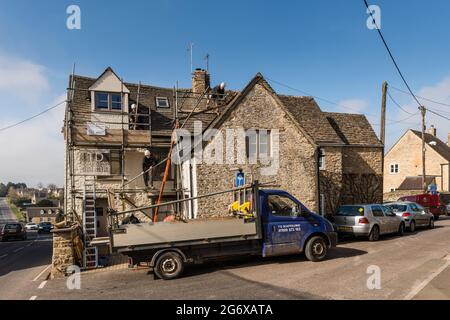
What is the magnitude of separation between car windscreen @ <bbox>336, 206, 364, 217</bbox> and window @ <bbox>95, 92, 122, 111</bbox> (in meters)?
13.2

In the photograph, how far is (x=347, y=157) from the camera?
22734 mm

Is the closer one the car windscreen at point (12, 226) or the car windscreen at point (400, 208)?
the car windscreen at point (400, 208)

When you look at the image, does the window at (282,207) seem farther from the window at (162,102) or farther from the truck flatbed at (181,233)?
the window at (162,102)

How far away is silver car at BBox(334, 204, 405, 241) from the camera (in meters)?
14.7

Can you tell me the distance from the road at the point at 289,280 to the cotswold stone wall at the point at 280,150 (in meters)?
5.40

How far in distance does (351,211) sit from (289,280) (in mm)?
7793

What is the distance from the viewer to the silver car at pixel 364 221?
1470 centimetres

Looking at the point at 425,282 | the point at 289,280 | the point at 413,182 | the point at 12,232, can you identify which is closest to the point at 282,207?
the point at 289,280

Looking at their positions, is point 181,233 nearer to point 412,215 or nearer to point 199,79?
point 412,215

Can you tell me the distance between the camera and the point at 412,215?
18.5 meters

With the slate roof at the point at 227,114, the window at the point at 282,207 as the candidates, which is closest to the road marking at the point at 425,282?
the window at the point at 282,207
